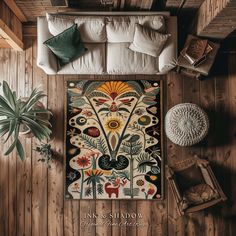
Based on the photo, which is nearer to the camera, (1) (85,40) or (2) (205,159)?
(1) (85,40)

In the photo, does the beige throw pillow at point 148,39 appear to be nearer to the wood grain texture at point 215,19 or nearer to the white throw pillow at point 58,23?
the wood grain texture at point 215,19

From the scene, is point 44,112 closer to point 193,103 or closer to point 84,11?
point 84,11

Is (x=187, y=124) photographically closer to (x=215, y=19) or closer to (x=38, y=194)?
(x=215, y=19)

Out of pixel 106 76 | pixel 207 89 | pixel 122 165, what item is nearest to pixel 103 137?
pixel 122 165

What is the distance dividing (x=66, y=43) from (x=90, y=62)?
0.32m

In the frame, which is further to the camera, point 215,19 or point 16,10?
point 16,10

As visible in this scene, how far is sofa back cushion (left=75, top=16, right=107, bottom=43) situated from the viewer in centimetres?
311

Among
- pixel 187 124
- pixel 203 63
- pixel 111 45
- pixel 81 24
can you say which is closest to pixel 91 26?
pixel 81 24

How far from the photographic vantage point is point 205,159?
11.6ft


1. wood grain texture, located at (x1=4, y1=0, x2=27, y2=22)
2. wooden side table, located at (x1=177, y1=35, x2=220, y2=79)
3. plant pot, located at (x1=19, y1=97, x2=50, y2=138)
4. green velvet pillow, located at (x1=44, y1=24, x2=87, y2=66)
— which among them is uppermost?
wood grain texture, located at (x1=4, y1=0, x2=27, y2=22)

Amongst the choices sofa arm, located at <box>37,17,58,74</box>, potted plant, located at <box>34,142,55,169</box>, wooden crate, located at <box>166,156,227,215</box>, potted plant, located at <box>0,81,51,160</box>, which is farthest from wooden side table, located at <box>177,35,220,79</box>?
potted plant, located at <box>34,142,55,169</box>

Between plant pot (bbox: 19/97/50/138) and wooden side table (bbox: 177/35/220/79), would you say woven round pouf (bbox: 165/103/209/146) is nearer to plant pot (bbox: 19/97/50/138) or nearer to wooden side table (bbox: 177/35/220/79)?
wooden side table (bbox: 177/35/220/79)

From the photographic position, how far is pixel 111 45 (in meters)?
3.25

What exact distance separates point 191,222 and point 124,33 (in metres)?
2.10
